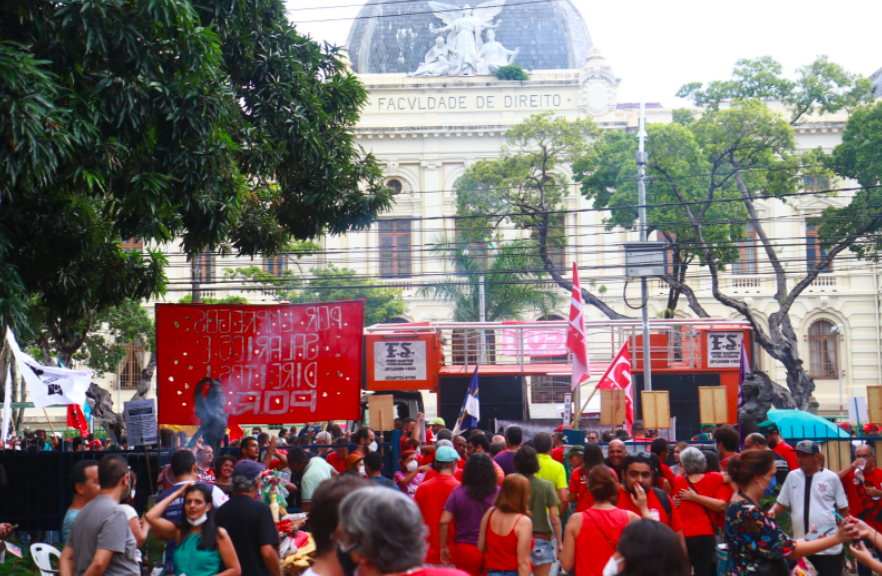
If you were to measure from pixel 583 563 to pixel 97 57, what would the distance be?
250 inches

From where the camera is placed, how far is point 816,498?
7574 mm

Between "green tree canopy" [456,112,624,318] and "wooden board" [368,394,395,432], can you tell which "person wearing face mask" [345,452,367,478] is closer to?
"wooden board" [368,394,395,432]

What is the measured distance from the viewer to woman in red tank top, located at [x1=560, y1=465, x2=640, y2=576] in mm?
5438

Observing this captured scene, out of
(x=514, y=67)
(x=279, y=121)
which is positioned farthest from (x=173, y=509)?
(x=514, y=67)

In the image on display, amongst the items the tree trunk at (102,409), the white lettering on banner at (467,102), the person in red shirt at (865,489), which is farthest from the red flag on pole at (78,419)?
the white lettering on banner at (467,102)

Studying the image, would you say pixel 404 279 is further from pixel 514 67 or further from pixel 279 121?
pixel 279 121

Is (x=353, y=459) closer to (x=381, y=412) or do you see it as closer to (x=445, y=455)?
(x=445, y=455)

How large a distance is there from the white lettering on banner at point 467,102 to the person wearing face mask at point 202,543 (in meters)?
39.9

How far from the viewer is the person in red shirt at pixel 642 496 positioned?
6336 mm

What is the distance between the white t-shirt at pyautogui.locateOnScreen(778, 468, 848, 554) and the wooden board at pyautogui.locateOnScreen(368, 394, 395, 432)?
7.25m

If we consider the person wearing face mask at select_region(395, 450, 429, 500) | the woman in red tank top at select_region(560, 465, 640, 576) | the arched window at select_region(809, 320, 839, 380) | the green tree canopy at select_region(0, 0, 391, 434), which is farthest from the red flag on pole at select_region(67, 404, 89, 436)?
the arched window at select_region(809, 320, 839, 380)

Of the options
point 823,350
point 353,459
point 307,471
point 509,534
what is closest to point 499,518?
point 509,534

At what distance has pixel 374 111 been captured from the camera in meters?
44.9

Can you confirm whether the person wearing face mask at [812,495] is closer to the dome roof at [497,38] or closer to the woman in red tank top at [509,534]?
the woman in red tank top at [509,534]
